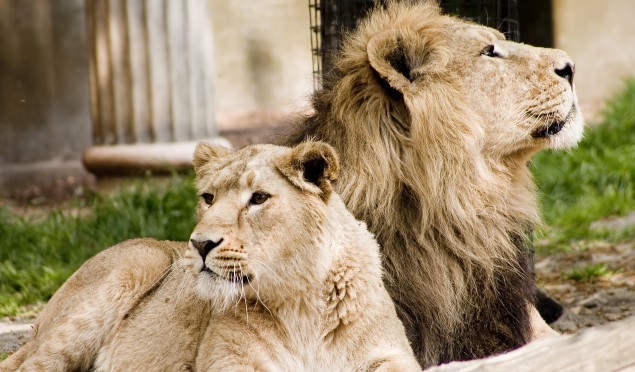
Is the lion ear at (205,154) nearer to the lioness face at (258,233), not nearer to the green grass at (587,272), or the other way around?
the lioness face at (258,233)

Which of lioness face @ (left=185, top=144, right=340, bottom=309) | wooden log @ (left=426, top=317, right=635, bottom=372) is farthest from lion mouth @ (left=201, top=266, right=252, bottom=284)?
wooden log @ (left=426, top=317, right=635, bottom=372)

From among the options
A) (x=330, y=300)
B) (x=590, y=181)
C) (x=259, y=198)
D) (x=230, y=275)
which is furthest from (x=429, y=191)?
(x=590, y=181)

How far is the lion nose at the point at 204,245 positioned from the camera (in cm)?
344

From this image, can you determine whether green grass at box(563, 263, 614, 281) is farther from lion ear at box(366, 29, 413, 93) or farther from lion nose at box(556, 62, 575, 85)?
lion ear at box(366, 29, 413, 93)

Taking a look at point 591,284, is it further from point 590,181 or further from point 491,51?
point 590,181

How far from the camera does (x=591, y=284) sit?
6242 mm

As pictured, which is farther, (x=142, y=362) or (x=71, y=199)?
(x=71, y=199)

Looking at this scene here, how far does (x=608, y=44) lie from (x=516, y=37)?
19.1 ft

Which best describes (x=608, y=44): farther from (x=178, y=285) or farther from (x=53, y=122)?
(x=178, y=285)

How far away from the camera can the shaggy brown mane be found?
4.21 metres

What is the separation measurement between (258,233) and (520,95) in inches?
53.0

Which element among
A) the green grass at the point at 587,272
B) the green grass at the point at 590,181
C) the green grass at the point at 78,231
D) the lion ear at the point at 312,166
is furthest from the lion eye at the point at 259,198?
the green grass at the point at 590,181

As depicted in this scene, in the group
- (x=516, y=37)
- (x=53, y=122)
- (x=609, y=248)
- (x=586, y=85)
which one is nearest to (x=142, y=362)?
(x=516, y=37)

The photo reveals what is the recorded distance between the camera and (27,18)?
9742 millimetres
